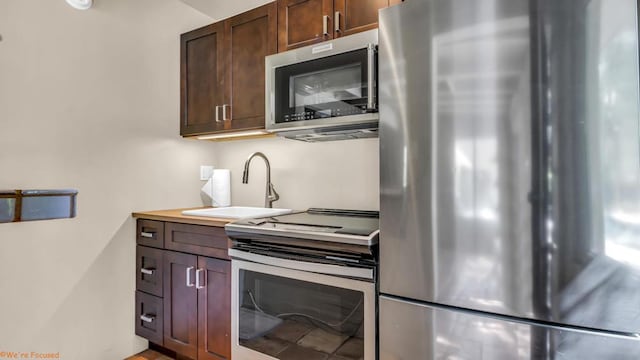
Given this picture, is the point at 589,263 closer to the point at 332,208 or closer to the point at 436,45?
the point at 436,45

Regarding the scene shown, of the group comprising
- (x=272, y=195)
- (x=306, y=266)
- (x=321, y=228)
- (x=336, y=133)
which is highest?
(x=336, y=133)

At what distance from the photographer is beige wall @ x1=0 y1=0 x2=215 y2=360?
1.61 m

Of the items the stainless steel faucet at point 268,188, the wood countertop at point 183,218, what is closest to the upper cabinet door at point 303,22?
the stainless steel faucet at point 268,188

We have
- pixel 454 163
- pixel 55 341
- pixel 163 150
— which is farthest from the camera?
pixel 163 150

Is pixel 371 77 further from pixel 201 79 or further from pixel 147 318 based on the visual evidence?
pixel 147 318

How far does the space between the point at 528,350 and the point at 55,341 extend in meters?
2.16

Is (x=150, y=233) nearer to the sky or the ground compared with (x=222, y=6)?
nearer to the ground

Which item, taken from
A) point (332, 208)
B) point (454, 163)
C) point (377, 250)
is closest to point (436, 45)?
point (454, 163)

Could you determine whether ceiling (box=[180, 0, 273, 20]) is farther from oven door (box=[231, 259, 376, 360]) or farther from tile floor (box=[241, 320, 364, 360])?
tile floor (box=[241, 320, 364, 360])

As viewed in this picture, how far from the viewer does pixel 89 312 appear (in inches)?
74.1

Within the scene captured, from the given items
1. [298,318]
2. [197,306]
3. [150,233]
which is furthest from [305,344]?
[150,233]

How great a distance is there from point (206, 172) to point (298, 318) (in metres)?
1.48

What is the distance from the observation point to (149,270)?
202 cm

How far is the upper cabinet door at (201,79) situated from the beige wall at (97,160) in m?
0.08
